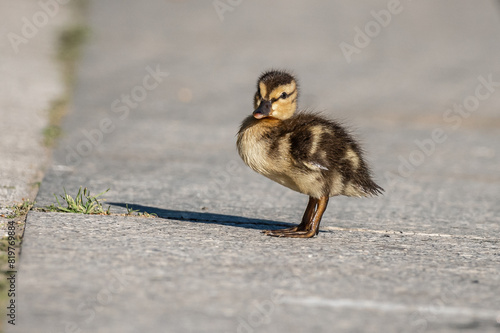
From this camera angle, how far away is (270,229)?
5.62m

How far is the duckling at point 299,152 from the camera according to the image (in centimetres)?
516

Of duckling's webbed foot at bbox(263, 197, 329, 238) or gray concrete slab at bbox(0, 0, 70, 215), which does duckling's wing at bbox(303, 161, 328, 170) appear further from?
gray concrete slab at bbox(0, 0, 70, 215)

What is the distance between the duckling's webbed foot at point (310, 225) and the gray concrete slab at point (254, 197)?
83mm

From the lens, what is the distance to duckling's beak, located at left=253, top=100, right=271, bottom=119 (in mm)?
5246

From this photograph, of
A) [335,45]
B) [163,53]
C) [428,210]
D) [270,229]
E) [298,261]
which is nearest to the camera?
[298,261]

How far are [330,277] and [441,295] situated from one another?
0.58 metres

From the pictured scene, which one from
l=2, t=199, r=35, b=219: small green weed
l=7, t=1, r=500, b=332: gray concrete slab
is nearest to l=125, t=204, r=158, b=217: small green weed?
l=7, t=1, r=500, b=332: gray concrete slab

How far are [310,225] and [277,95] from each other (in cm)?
90

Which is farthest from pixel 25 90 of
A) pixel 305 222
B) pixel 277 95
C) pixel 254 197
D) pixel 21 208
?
pixel 305 222

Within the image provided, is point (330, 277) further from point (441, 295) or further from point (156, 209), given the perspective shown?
point (156, 209)

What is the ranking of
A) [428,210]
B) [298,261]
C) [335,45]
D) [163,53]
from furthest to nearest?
[335,45] → [163,53] → [428,210] → [298,261]

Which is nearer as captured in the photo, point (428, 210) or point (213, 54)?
point (428, 210)

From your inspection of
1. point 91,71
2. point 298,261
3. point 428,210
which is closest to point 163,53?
point 91,71

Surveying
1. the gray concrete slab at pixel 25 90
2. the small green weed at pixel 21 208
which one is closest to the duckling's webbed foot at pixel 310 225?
the small green weed at pixel 21 208
